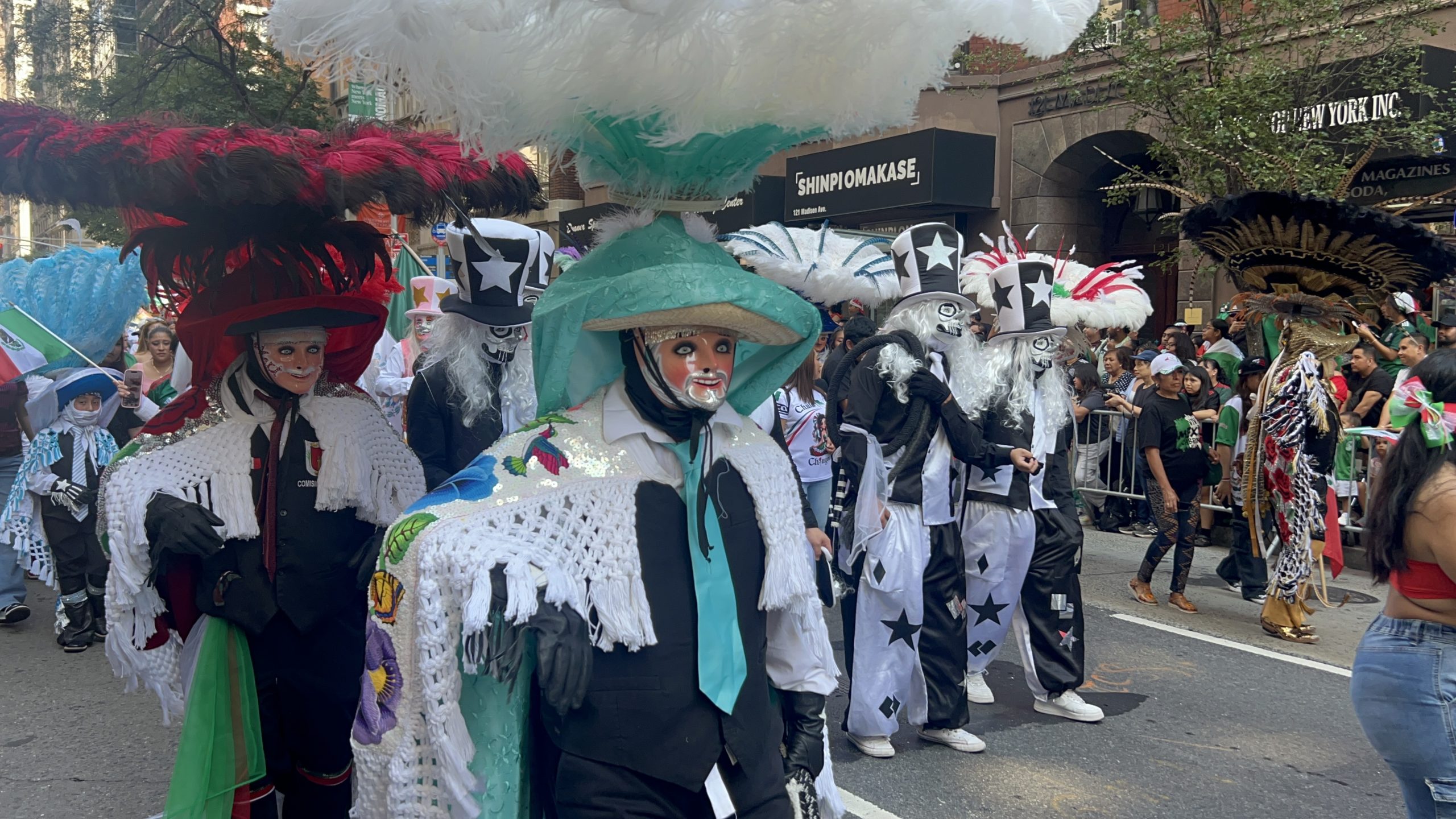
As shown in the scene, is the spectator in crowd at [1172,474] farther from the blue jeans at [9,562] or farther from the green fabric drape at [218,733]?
the blue jeans at [9,562]

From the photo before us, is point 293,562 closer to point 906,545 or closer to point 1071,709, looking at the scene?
point 906,545

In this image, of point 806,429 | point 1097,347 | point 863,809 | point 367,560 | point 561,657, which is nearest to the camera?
point 561,657

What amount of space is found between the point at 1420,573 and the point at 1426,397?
0.52 metres

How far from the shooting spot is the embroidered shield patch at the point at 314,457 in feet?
11.6

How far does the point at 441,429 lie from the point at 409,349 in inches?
152

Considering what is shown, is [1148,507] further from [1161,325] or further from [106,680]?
[106,680]

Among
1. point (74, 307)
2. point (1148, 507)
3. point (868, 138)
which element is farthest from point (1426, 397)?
point (868, 138)

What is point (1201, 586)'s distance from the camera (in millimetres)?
8867

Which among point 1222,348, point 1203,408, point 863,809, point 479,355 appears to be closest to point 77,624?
point 479,355

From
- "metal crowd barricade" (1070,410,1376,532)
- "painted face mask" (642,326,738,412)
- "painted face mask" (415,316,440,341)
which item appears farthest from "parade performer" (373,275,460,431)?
"metal crowd barricade" (1070,410,1376,532)

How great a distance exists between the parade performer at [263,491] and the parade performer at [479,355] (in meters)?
1.32

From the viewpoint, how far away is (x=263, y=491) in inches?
137

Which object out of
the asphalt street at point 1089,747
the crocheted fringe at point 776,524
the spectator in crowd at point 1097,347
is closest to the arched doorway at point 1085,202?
the spectator in crowd at point 1097,347

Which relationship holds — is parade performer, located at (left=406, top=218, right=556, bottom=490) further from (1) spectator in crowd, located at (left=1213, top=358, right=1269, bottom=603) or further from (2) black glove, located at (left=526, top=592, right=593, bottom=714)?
(1) spectator in crowd, located at (left=1213, top=358, right=1269, bottom=603)
